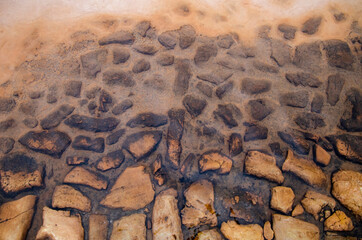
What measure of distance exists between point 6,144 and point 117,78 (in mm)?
A: 1259

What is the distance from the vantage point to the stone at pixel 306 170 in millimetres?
2316

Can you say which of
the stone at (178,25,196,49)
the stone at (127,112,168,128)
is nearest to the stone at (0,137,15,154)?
the stone at (127,112,168,128)

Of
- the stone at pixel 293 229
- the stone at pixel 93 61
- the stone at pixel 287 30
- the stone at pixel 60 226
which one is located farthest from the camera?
the stone at pixel 287 30

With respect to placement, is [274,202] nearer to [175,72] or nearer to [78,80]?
[175,72]

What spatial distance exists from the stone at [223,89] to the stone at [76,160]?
1.51m

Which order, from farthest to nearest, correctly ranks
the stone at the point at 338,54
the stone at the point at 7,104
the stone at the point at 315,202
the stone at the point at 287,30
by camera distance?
the stone at the point at 287,30, the stone at the point at 338,54, the stone at the point at 7,104, the stone at the point at 315,202

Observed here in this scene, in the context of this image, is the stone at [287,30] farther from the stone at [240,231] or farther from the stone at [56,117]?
the stone at [56,117]

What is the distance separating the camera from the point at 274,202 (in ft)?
7.24

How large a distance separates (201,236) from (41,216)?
1.40 m

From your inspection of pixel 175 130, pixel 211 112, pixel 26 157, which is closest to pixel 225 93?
pixel 211 112

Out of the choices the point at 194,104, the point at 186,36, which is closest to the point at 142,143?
the point at 194,104

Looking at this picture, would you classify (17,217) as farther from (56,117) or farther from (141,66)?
(141,66)

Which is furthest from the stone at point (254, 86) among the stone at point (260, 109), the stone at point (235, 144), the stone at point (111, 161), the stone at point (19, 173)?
the stone at point (19, 173)

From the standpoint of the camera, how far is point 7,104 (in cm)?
256
